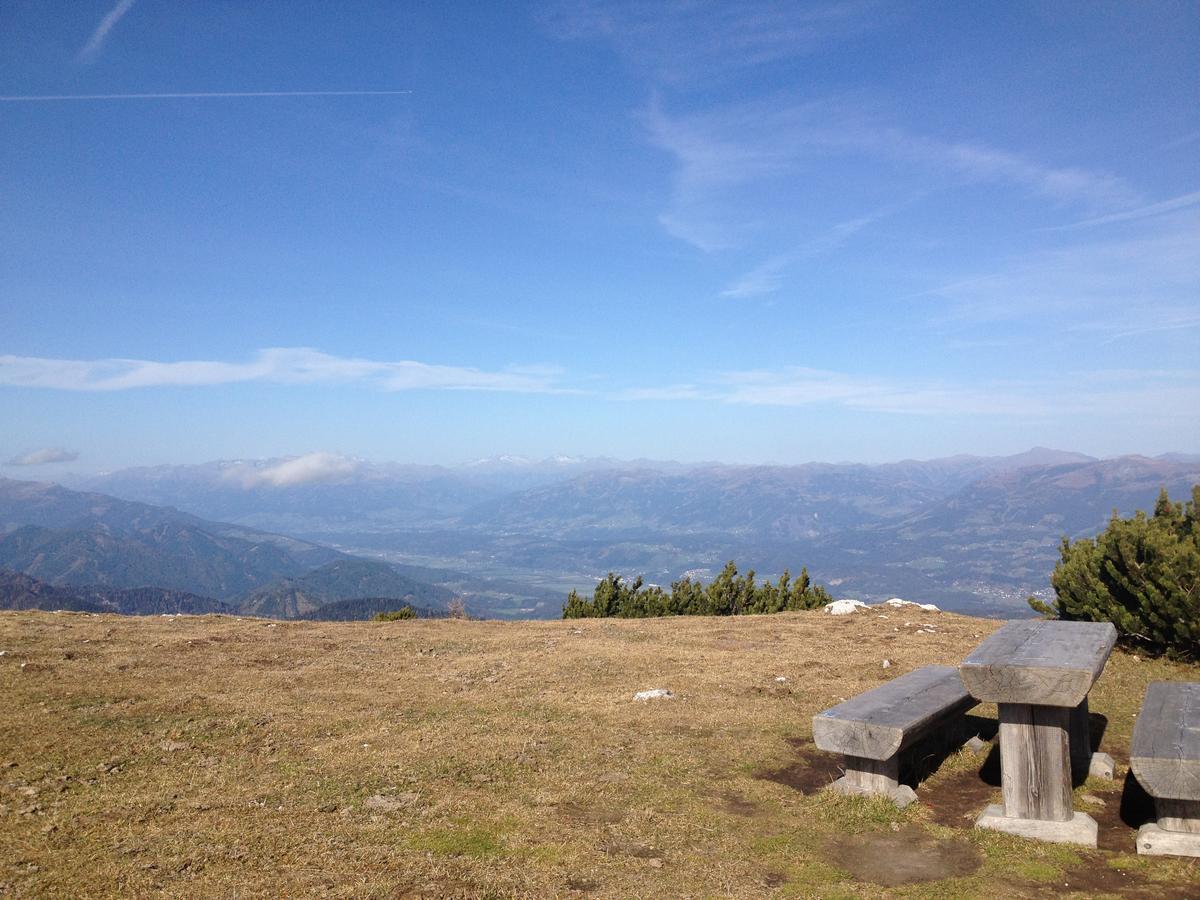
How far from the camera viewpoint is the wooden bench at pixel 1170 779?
6383 mm

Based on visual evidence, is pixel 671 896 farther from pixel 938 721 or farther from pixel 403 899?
pixel 938 721

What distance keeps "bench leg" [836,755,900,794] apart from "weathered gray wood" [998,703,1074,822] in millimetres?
1138

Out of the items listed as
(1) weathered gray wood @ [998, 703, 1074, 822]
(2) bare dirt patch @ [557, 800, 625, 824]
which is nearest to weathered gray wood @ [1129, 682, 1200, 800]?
(1) weathered gray wood @ [998, 703, 1074, 822]

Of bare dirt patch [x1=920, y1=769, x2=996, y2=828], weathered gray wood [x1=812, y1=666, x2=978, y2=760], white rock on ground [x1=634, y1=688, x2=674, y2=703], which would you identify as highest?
weathered gray wood [x1=812, y1=666, x2=978, y2=760]

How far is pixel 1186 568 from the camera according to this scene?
45.0 feet

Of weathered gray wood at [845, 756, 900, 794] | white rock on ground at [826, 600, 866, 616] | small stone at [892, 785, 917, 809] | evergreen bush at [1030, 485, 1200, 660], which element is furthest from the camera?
white rock on ground at [826, 600, 866, 616]

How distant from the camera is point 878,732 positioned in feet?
26.0

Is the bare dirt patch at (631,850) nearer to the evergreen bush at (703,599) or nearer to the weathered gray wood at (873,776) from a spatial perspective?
the weathered gray wood at (873,776)

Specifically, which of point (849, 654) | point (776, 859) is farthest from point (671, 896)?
point (849, 654)

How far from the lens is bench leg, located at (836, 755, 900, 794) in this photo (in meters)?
8.29

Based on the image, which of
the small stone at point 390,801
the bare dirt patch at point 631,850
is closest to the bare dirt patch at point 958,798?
the bare dirt patch at point 631,850

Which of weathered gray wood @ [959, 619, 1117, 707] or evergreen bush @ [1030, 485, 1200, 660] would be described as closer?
weathered gray wood @ [959, 619, 1117, 707]

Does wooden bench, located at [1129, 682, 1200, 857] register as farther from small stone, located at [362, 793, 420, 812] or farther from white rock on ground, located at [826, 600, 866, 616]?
white rock on ground, located at [826, 600, 866, 616]

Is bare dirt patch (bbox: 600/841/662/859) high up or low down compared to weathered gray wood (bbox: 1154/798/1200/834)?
down
